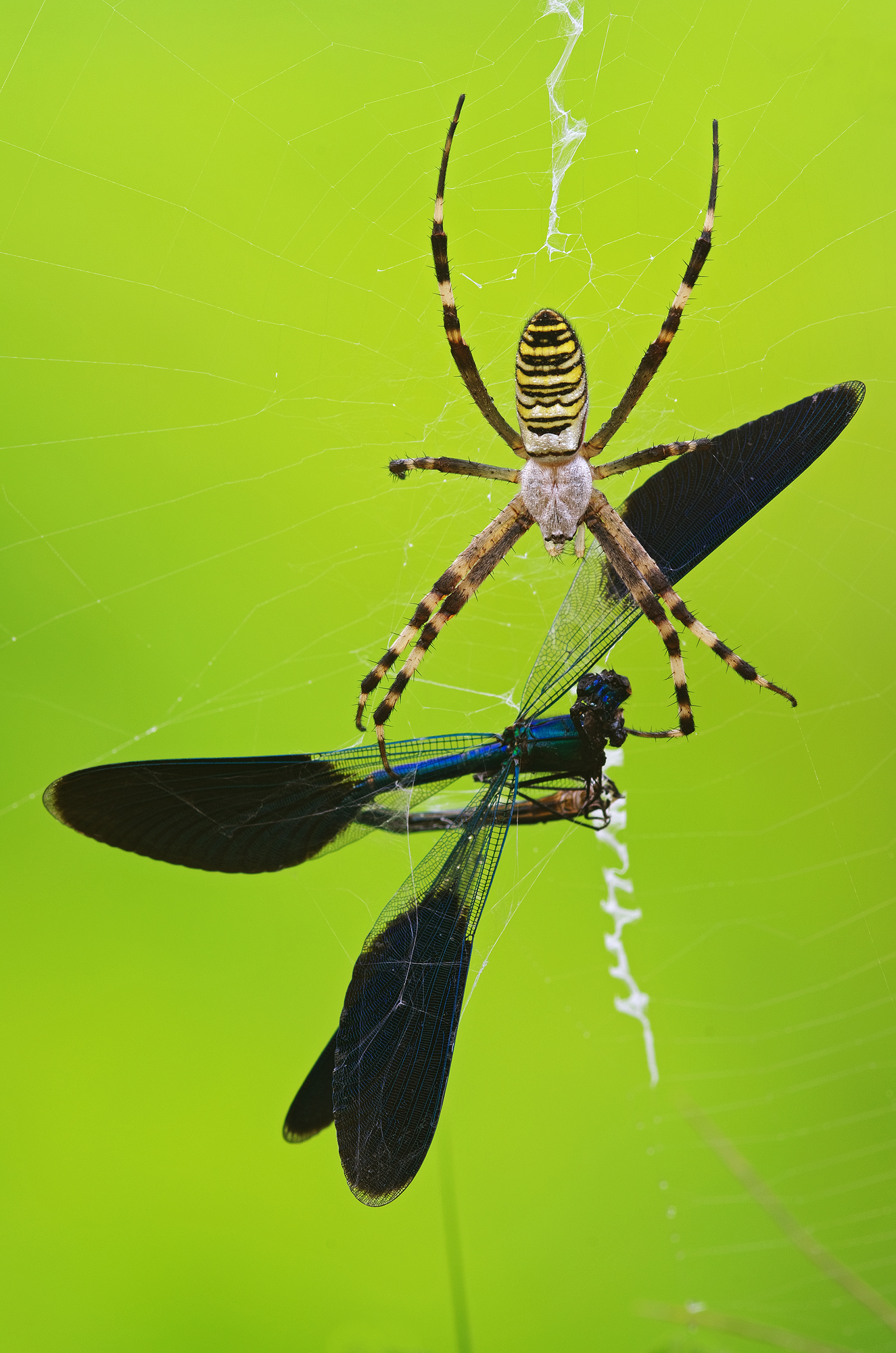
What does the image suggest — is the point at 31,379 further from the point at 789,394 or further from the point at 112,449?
the point at 789,394

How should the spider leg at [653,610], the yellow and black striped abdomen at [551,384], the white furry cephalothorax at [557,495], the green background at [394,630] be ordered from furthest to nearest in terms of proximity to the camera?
the green background at [394,630], the white furry cephalothorax at [557,495], the spider leg at [653,610], the yellow and black striped abdomen at [551,384]

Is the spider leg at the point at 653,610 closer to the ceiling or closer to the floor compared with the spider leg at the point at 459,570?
closer to the floor

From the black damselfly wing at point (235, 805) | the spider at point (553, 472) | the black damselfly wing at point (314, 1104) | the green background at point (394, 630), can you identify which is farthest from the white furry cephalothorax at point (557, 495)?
the black damselfly wing at point (314, 1104)

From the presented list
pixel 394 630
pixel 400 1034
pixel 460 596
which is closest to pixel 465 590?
pixel 460 596

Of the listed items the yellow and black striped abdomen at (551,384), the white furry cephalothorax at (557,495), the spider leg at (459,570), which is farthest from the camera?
the spider leg at (459,570)

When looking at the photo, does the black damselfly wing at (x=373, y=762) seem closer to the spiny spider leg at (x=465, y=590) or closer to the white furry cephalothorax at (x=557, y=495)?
the white furry cephalothorax at (x=557, y=495)

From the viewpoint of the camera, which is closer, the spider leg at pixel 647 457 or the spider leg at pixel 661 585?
the spider leg at pixel 647 457

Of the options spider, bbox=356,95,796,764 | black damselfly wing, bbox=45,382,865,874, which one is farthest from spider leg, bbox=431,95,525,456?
black damselfly wing, bbox=45,382,865,874

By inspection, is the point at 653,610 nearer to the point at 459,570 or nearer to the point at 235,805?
the point at 459,570

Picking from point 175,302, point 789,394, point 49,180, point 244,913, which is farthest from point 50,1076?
point 789,394
